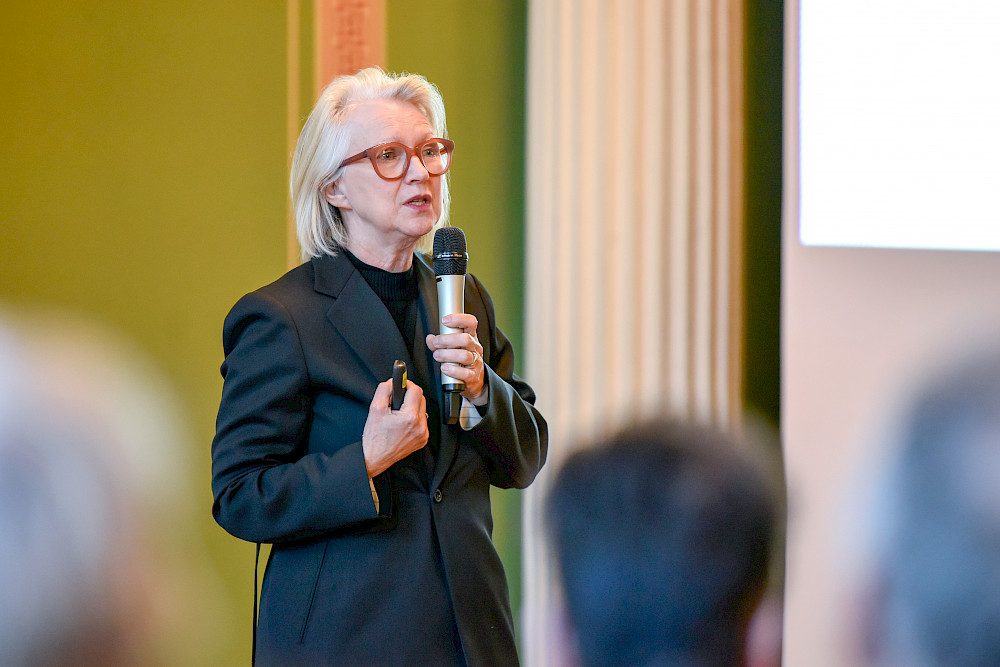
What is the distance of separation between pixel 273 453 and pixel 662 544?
3.07 ft

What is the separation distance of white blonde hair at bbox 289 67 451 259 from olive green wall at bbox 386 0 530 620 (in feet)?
4.08

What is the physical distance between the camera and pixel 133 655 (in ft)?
4.34

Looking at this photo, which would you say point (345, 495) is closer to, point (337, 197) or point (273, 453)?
point (273, 453)

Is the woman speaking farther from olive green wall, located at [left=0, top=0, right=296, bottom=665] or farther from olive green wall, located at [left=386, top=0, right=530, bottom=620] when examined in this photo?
olive green wall, located at [left=386, top=0, right=530, bottom=620]

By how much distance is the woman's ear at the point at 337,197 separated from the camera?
1.81 m

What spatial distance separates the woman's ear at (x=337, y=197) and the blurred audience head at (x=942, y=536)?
3.76 feet

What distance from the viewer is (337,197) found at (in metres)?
1.82

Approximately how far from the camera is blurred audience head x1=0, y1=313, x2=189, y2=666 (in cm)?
137

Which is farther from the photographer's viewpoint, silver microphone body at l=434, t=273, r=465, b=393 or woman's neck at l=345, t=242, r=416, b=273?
woman's neck at l=345, t=242, r=416, b=273

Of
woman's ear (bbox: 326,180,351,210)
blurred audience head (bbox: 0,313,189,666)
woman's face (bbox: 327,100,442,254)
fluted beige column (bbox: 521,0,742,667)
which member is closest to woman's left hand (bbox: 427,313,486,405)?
woman's face (bbox: 327,100,442,254)

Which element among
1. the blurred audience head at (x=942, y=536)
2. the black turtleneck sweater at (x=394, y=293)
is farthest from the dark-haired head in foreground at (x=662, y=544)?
the black turtleneck sweater at (x=394, y=293)

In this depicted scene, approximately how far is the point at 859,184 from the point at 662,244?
70 cm

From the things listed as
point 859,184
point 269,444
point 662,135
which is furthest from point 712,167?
point 269,444

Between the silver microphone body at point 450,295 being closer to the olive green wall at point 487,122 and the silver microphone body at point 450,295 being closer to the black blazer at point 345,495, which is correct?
the black blazer at point 345,495
